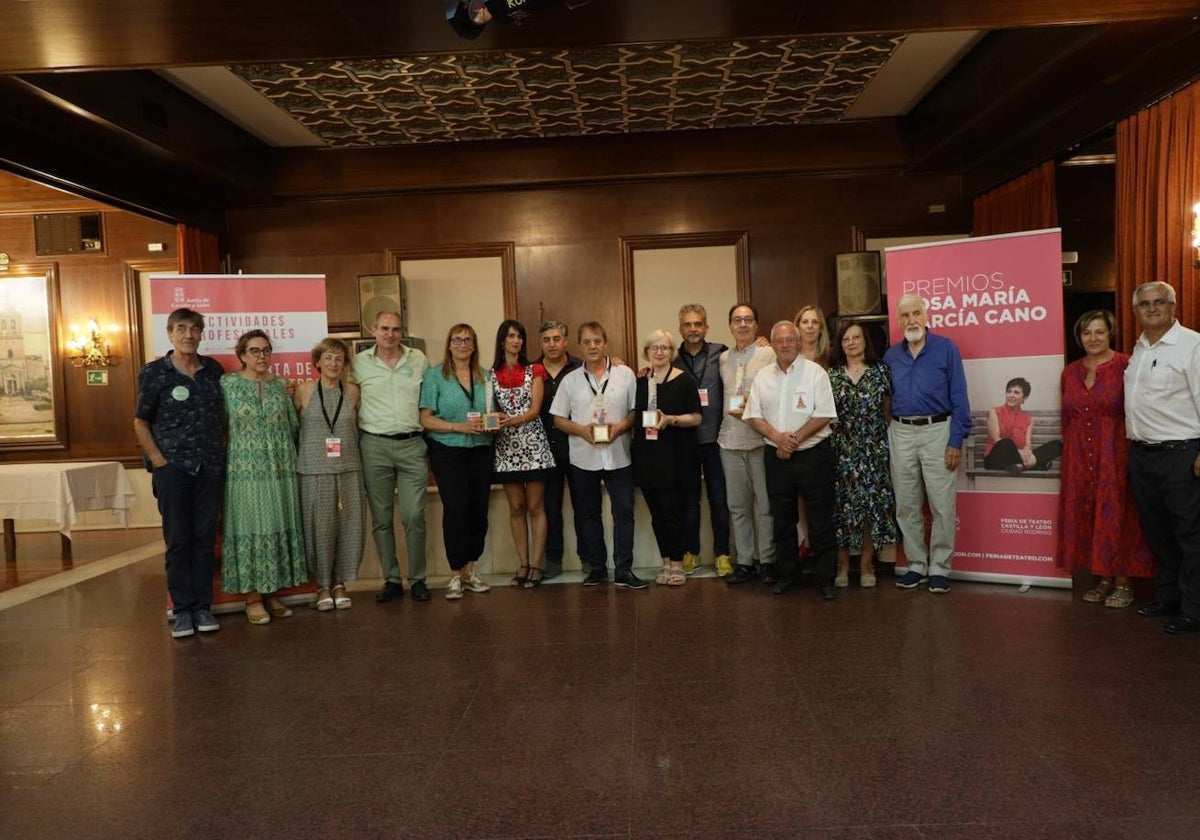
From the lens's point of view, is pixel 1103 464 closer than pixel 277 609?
Yes

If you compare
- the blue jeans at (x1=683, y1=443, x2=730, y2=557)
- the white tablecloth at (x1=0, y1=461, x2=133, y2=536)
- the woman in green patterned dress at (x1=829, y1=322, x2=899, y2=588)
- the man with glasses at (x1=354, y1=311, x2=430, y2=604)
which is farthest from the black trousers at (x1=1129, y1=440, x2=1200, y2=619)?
the white tablecloth at (x1=0, y1=461, x2=133, y2=536)

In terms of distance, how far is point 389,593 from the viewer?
16.8ft

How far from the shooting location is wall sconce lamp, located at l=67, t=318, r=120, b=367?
30.5 ft

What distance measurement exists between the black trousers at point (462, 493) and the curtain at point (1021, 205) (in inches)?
200

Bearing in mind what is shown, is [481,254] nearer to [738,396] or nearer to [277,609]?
[738,396]

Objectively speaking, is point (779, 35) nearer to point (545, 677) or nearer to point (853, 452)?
point (853, 452)

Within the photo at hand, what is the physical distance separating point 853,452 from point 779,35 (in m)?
2.43

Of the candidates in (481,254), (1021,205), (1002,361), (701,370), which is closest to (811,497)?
(701,370)

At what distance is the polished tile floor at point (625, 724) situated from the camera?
7.82ft

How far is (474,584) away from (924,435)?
2.87 metres

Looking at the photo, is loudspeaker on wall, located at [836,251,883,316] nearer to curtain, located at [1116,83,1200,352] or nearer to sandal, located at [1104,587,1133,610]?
curtain, located at [1116,83,1200,352]

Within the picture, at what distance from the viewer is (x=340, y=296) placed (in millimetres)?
8602

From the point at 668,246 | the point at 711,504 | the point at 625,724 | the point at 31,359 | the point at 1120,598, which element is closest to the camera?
the point at 625,724

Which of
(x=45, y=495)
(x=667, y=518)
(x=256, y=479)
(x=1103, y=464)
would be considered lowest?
(x=667, y=518)
